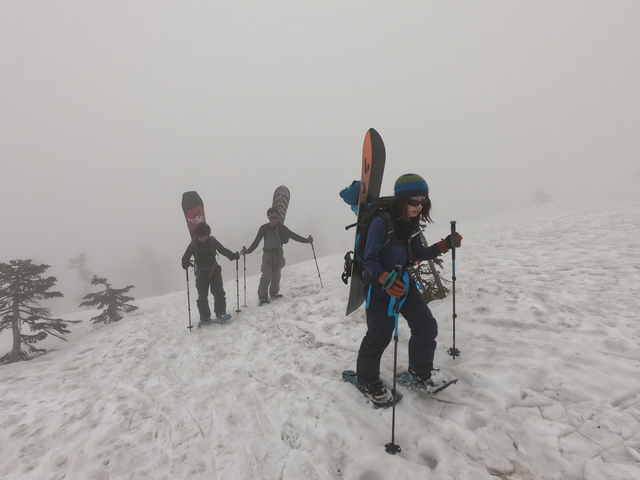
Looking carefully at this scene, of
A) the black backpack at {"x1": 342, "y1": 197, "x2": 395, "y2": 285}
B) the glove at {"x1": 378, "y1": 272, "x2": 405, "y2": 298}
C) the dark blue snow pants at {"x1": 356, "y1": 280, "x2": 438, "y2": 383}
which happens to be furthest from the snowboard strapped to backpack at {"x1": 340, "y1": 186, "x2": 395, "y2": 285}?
the glove at {"x1": 378, "y1": 272, "x2": 405, "y2": 298}

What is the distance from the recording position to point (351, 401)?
3.83 metres

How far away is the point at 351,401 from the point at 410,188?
3.11m

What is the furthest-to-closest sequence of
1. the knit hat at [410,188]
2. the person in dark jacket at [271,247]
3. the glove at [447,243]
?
the person in dark jacket at [271,247]
the glove at [447,243]
the knit hat at [410,188]

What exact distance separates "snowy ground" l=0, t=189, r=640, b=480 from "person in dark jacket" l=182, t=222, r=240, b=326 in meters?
1.11

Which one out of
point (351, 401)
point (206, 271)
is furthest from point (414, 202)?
point (206, 271)

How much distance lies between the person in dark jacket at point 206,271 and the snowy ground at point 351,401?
111 cm

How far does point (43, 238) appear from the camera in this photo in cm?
18488

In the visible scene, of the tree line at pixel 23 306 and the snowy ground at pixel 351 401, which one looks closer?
the snowy ground at pixel 351 401

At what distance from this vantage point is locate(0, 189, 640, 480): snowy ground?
2.83 m

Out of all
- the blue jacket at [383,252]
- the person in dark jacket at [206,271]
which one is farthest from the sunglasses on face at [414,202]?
the person in dark jacket at [206,271]

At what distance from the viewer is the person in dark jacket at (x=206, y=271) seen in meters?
8.26

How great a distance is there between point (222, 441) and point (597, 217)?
57.0 ft

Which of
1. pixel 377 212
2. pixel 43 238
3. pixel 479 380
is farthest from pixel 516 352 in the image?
pixel 43 238

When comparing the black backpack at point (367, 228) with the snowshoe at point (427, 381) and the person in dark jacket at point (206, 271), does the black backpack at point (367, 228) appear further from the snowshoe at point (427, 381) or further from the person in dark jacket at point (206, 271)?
the person in dark jacket at point (206, 271)
